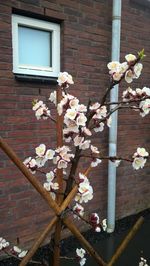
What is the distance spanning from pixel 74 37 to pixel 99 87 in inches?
30.3

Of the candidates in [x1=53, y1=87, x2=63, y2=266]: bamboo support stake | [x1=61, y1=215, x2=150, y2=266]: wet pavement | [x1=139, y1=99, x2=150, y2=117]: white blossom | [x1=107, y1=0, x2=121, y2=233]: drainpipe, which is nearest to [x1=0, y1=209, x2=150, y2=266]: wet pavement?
[x1=61, y1=215, x2=150, y2=266]: wet pavement

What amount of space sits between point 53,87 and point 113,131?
1.10m

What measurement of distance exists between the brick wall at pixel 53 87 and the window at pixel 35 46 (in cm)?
9

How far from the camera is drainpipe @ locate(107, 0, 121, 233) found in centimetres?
427

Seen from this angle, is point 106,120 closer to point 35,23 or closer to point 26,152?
point 26,152

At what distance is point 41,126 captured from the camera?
3.81 metres

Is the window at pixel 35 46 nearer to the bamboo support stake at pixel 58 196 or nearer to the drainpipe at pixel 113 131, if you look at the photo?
the drainpipe at pixel 113 131

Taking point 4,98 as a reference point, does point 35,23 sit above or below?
above

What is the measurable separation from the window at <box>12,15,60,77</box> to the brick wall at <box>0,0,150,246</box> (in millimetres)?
89

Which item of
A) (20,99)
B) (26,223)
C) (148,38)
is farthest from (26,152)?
(148,38)

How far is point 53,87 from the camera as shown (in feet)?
12.8

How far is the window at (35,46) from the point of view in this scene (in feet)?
11.6

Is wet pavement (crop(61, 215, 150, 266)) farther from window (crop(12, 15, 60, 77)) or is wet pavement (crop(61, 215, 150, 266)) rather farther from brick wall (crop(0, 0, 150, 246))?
window (crop(12, 15, 60, 77))

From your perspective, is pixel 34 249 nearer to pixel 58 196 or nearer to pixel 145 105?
pixel 58 196
